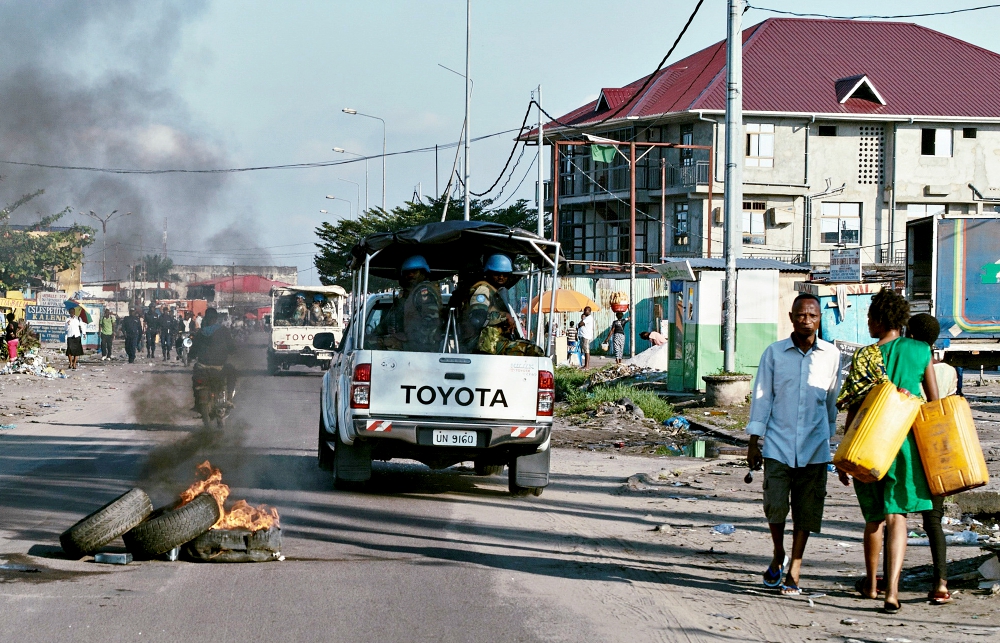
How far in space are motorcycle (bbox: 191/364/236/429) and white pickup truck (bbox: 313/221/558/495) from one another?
5130 millimetres

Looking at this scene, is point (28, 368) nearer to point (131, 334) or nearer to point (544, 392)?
point (131, 334)

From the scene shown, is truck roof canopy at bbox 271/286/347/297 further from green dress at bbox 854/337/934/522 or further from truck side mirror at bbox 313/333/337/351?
green dress at bbox 854/337/934/522

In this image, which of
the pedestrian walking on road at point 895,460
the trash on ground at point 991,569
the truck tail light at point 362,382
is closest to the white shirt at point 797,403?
the pedestrian walking on road at point 895,460

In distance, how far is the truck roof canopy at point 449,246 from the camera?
9.95 m

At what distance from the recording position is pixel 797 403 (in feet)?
20.8

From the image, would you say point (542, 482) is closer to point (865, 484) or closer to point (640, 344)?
point (865, 484)

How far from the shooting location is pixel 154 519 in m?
6.97

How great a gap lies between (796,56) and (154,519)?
51.5 metres

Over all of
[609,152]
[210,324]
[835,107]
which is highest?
[835,107]

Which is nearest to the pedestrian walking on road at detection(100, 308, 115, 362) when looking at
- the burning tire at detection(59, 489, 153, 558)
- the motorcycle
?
the motorcycle

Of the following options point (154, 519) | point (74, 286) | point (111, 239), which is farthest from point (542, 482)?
point (74, 286)

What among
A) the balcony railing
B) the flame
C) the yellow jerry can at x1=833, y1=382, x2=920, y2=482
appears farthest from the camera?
the balcony railing

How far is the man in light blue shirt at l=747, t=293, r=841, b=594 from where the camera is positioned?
6305 millimetres

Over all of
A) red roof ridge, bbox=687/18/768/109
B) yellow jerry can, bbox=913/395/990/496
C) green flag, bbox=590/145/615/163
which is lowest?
yellow jerry can, bbox=913/395/990/496
